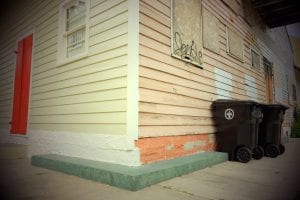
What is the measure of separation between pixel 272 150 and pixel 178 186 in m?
4.05

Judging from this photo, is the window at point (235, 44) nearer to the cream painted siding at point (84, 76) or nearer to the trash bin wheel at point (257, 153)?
the trash bin wheel at point (257, 153)

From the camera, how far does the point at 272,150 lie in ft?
20.4

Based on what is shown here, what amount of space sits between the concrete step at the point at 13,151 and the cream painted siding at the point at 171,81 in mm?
3981

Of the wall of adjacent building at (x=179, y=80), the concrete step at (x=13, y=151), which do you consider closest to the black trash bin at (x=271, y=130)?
the wall of adjacent building at (x=179, y=80)

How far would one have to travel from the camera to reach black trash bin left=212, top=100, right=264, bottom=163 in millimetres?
5258

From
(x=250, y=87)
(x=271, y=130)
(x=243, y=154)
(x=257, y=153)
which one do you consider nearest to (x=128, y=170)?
(x=243, y=154)

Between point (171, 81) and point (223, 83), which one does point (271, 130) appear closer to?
point (223, 83)

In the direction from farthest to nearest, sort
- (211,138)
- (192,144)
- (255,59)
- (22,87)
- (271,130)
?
(255,59) → (22,87) → (271,130) → (211,138) → (192,144)

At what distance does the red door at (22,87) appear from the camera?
7016 millimetres

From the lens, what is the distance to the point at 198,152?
5.38 metres

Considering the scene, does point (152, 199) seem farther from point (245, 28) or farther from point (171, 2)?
point (245, 28)

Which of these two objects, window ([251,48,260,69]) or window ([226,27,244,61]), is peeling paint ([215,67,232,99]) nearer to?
window ([226,27,244,61])

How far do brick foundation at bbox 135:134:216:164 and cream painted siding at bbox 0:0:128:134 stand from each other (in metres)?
0.47

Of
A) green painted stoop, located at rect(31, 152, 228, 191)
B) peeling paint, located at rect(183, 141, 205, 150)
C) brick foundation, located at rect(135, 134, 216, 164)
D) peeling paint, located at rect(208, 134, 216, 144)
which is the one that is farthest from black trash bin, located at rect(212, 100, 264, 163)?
green painted stoop, located at rect(31, 152, 228, 191)
